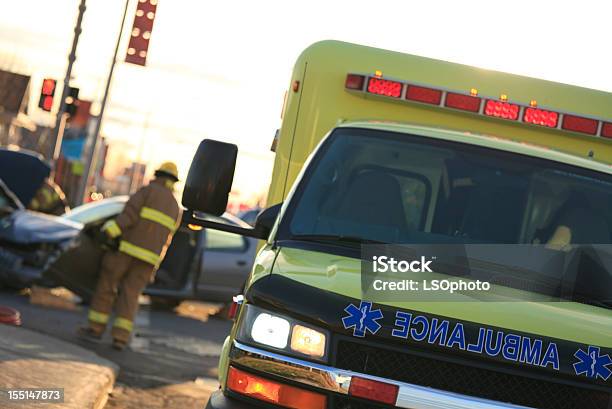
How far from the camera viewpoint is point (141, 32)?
3155 cm

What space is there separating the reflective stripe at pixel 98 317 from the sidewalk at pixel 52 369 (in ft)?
4.88

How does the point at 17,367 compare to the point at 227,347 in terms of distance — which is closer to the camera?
the point at 227,347

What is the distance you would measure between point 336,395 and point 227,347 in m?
0.84

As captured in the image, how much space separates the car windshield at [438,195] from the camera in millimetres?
5676

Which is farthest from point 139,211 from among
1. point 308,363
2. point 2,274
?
point 308,363

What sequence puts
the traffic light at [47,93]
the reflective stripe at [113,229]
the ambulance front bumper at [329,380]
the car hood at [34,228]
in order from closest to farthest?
the ambulance front bumper at [329,380], the reflective stripe at [113,229], the car hood at [34,228], the traffic light at [47,93]

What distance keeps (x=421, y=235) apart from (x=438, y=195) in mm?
393

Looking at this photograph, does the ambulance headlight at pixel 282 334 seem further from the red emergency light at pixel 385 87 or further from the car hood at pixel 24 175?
the car hood at pixel 24 175

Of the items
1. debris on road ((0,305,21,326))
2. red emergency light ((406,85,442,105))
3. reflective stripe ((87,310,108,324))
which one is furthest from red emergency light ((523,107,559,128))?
reflective stripe ((87,310,108,324))

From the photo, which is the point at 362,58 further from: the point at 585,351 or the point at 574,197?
the point at 585,351

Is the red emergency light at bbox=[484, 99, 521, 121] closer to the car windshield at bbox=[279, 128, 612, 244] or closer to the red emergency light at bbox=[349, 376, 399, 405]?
Result: the car windshield at bbox=[279, 128, 612, 244]

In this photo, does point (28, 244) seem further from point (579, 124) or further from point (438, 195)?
point (438, 195)

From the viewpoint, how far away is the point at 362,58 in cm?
771

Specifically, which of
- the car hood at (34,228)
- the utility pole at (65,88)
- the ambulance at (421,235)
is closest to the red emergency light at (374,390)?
the ambulance at (421,235)
